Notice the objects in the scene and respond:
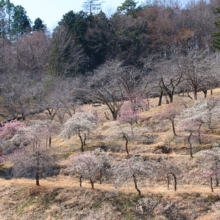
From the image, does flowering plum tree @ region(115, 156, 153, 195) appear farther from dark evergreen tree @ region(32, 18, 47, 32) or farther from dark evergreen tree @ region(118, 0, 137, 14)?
dark evergreen tree @ region(32, 18, 47, 32)

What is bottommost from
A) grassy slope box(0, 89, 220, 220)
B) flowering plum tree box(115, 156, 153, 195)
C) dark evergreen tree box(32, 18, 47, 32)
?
grassy slope box(0, 89, 220, 220)

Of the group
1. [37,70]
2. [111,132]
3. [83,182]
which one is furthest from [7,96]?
[83,182]

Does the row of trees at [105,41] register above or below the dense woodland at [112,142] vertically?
above

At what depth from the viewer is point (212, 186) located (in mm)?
15062

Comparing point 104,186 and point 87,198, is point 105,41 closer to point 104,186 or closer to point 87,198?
point 104,186

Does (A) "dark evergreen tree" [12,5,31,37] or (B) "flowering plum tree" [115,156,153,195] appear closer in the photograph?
(B) "flowering plum tree" [115,156,153,195]

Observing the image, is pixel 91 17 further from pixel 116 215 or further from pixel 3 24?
pixel 116 215

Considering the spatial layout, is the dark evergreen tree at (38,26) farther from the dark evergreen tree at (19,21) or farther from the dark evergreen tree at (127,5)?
the dark evergreen tree at (127,5)

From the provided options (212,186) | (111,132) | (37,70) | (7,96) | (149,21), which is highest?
(149,21)

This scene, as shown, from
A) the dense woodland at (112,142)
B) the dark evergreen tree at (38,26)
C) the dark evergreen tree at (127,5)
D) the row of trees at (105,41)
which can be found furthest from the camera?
the dark evergreen tree at (38,26)

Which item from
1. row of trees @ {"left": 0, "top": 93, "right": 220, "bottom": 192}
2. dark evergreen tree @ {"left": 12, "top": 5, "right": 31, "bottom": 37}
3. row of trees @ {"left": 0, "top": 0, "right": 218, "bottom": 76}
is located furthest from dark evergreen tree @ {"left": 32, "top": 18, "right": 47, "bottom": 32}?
row of trees @ {"left": 0, "top": 93, "right": 220, "bottom": 192}

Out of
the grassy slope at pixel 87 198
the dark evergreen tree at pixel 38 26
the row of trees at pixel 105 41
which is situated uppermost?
A: the dark evergreen tree at pixel 38 26

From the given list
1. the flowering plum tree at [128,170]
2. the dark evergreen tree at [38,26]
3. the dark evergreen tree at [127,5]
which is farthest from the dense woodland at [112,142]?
the dark evergreen tree at [38,26]

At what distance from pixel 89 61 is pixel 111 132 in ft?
85.6
